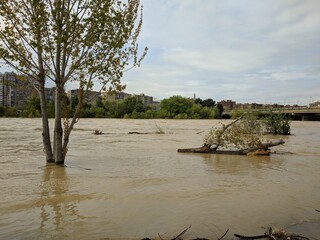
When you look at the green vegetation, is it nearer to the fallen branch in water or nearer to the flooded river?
the flooded river

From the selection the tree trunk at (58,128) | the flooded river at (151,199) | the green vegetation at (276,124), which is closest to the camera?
the flooded river at (151,199)

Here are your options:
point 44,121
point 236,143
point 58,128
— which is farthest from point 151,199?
point 236,143

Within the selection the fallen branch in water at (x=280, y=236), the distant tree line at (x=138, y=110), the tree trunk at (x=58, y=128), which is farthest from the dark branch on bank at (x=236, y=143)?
the distant tree line at (x=138, y=110)

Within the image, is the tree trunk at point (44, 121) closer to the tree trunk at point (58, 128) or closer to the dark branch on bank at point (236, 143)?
the tree trunk at point (58, 128)

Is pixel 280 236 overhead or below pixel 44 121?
below

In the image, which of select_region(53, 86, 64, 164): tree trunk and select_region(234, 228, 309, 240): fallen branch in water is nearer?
select_region(234, 228, 309, 240): fallen branch in water

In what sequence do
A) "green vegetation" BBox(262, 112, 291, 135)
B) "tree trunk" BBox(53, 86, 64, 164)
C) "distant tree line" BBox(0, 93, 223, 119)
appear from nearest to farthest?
"tree trunk" BBox(53, 86, 64, 164)
"green vegetation" BBox(262, 112, 291, 135)
"distant tree line" BBox(0, 93, 223, 119)

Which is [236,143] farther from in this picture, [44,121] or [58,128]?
[44,121]

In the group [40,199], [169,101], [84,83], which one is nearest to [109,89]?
[84,83]

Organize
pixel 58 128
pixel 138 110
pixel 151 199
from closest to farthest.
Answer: pixel 151 199 → pixel 58 128 → pixel 138 110

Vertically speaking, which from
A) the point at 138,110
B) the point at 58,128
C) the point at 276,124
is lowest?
the point at 276,124

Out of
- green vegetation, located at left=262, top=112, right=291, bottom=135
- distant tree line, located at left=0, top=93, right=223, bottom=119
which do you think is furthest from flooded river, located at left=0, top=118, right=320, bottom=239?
distant tree line, located at left=0, top=93, right=223, bottom=119

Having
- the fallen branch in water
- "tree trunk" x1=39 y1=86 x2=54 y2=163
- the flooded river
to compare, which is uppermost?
"tree trunk" x1=39 y1=86 x2=54 y2=163

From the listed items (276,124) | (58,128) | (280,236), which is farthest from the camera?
(276,124)
